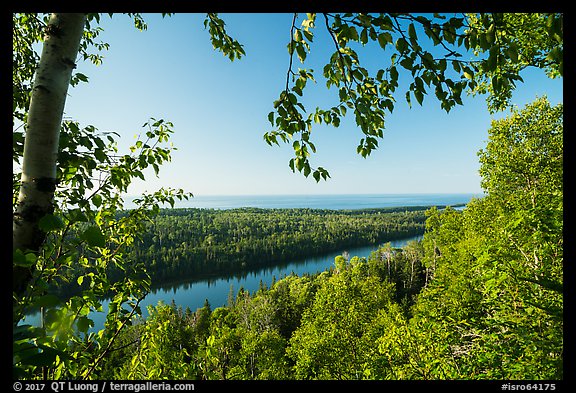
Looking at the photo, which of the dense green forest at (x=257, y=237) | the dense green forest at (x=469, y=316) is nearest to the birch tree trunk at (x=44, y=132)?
the dense green forest at (x=469, y=316)

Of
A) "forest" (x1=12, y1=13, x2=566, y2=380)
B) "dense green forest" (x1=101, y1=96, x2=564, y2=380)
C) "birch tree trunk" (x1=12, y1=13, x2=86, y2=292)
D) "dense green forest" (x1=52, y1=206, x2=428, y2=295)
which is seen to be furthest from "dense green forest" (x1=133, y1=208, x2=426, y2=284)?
"birch tree trunk" (x1=12, y1=13, x2=86, y2=292)

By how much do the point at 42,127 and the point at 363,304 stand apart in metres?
17.5

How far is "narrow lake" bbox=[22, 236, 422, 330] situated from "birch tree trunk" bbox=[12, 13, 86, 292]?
55.8 metres

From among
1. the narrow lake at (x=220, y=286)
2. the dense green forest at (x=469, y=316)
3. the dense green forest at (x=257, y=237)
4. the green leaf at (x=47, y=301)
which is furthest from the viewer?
the dense green forest at (x=257, y=237)

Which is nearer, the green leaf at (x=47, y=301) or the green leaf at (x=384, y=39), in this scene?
the green leaf at (x=47, y=301)

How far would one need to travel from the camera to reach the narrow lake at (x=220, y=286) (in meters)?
63.8

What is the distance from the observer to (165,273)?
6638cm

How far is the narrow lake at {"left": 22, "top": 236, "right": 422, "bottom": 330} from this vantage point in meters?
63.8

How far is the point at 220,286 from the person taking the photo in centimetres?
7969

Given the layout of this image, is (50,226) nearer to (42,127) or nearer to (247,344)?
(42,127)

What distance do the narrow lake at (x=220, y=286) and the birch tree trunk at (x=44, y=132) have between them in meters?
55.8

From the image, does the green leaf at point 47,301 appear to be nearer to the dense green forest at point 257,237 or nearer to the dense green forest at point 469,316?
the dense green forest at point 469,316

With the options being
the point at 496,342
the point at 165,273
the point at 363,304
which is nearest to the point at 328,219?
the point at 165,273

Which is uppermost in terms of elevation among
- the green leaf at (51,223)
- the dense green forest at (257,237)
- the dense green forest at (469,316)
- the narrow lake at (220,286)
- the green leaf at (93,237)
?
the green leaf at (51,223)
